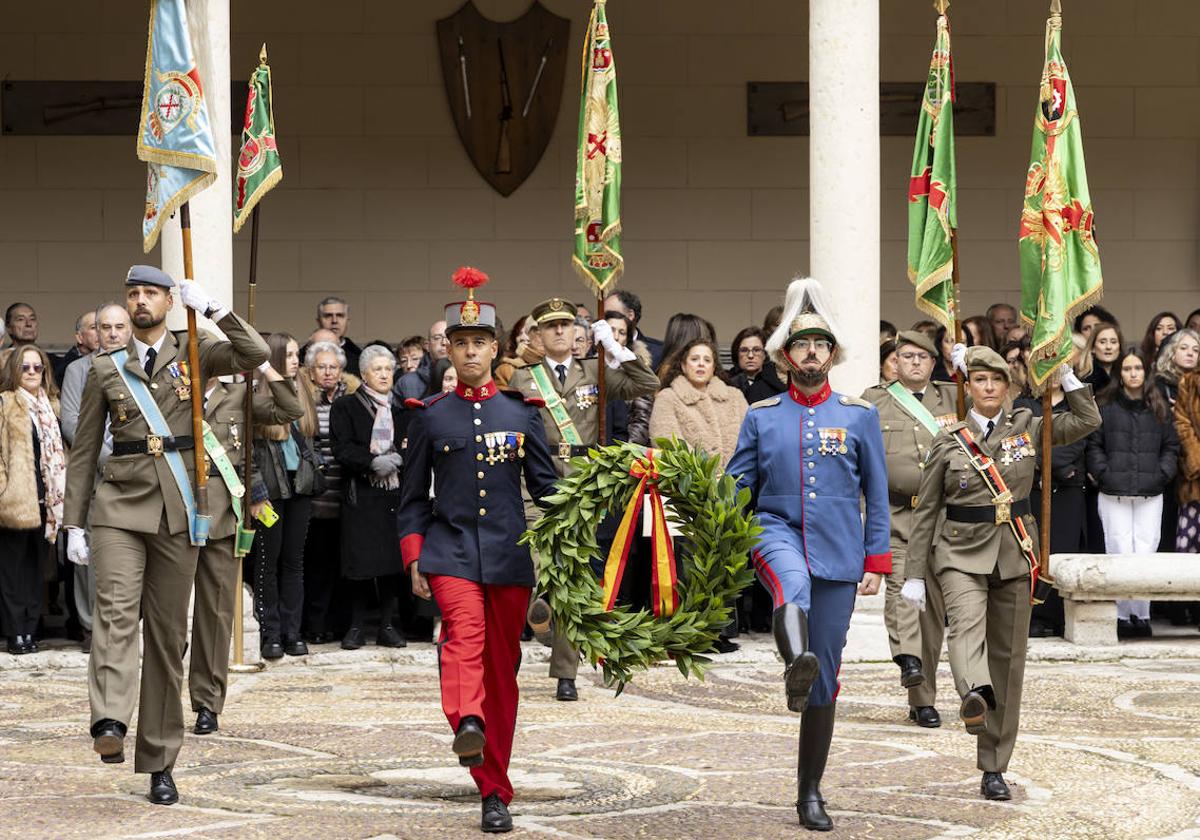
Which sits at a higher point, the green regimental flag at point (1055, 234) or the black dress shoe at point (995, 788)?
the green regimental flag at point (1055, 234)

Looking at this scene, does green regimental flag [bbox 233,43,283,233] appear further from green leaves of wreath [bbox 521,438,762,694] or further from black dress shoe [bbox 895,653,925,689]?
green leaves of wreath [bbox 521,438,762,694]

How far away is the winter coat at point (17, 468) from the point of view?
11570mm

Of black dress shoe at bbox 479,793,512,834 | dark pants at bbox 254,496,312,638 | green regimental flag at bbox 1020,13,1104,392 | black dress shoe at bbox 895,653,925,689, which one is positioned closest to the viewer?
black dress shoe at bbox 479,793,512,834

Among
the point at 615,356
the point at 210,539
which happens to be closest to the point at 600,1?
the point at 615,356

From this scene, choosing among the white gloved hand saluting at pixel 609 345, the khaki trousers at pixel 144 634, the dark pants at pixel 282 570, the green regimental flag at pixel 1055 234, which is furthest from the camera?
the dark pants at pixel 282 570

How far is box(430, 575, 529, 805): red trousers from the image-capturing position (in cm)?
684

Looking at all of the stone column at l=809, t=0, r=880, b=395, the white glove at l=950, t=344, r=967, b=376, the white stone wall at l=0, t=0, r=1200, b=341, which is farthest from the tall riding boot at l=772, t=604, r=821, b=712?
the white stone wall at l=0, t=0, r=1200, b=341

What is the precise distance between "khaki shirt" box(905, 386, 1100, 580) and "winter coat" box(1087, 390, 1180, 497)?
449 centimetres

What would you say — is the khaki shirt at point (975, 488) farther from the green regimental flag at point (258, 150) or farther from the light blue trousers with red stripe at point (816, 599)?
the green regimental flag at point (258, 150)

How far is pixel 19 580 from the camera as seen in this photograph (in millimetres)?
11734

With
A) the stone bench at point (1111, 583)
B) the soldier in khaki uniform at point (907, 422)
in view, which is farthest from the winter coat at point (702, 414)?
the stone bench at point (1111, 583)

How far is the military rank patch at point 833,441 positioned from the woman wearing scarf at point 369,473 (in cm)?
513

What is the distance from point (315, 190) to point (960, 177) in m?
5.32

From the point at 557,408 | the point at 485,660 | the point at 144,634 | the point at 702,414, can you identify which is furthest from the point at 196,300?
the point at 702,414
